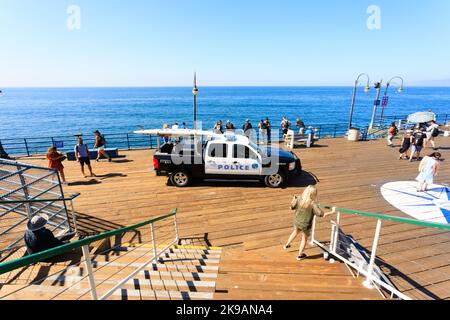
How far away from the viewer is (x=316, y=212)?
461 centimetres

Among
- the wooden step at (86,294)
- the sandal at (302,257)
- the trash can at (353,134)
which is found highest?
the wooden step at (86,294)

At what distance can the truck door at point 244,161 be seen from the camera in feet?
29.2

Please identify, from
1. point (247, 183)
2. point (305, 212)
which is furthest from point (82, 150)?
point (305, 212)

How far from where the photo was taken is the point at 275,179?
29.8ft

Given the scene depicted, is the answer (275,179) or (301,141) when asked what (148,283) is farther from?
(301,141)

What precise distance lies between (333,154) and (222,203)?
29.2ft

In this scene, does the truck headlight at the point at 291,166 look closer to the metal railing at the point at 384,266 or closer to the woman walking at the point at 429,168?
the metal railing at the point at 384,266

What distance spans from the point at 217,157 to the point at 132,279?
5830 mm

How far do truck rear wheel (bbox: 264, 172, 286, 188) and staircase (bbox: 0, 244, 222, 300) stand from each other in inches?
178

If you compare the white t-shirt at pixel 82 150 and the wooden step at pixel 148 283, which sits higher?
the white t-shirt at pixel 82 150

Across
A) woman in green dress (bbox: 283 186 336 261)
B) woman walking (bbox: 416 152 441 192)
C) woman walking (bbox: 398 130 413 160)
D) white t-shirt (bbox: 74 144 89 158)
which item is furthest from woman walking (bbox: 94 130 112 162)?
woman walking (bbox: 398 130 413 160)

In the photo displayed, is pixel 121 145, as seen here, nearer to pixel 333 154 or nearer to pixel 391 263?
pixel 333 154

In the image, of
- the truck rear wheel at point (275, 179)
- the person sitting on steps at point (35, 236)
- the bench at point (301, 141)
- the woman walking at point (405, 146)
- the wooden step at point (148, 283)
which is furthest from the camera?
the bench at point (301, 141)

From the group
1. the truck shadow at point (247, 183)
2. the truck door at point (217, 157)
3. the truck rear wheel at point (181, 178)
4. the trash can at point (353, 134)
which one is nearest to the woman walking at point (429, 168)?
the truck shadow at point (247, 183)
